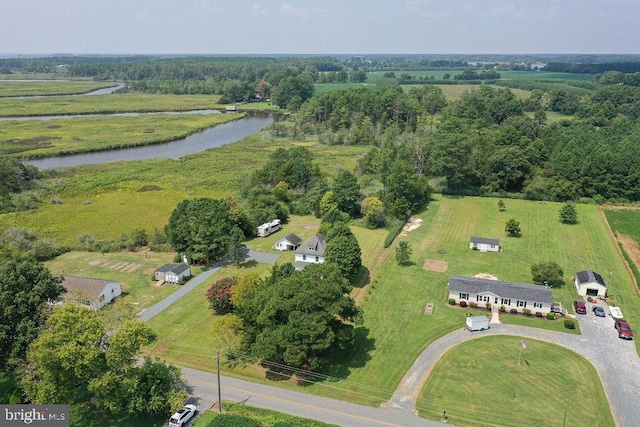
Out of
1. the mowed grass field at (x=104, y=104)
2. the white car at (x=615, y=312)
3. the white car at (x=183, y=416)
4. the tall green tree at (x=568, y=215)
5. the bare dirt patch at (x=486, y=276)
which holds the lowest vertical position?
the white car at (x=183, y=416)

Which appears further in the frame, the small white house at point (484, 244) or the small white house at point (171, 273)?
the small white house at point (484, 244)

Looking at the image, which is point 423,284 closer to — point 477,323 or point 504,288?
point 504,288

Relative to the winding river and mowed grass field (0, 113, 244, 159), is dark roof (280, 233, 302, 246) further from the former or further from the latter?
mowed grass field (0, 113, 244, 159)

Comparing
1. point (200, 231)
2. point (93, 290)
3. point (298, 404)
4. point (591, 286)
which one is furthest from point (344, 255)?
point (591, 286)

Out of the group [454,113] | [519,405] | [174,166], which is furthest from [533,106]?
[519,405]

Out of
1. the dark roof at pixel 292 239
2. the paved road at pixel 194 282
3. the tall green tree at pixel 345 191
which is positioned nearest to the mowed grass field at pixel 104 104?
Result: the tall green tree at pixel 345 191

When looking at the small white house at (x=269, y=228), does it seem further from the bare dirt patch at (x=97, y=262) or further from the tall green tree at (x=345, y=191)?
the bare dirt patch at (x=97, y=262)

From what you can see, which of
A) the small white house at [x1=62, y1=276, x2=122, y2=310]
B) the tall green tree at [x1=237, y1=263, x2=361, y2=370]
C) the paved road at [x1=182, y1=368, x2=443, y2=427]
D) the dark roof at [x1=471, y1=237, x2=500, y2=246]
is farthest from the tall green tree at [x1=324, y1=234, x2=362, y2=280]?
the small white house at [x1=62, y1=276, x2=122, y2=310]

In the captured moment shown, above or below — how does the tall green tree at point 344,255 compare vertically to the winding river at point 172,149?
below
